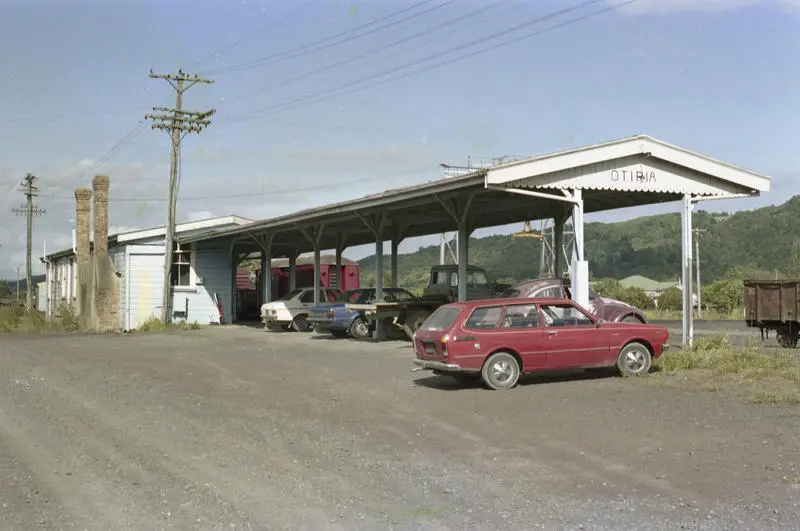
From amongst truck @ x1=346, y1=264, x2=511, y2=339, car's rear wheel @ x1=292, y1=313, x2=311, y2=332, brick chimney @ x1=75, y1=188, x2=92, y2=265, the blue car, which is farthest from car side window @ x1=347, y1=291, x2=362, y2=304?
brick chimney @ x1=75, y1=188, x2=92, y2=265

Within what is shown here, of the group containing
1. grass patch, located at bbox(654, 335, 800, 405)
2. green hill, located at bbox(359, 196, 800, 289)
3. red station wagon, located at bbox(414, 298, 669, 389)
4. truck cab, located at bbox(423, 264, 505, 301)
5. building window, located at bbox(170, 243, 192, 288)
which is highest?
green hill, located at bbox(359, 196, 800, 289)

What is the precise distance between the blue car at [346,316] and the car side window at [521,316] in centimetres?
1213

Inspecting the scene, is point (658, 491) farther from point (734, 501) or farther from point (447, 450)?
point (447, 450)

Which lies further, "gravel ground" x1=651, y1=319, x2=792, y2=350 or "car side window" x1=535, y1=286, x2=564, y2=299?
"car side window" x1=535, y1=286, x2=564, y2=299

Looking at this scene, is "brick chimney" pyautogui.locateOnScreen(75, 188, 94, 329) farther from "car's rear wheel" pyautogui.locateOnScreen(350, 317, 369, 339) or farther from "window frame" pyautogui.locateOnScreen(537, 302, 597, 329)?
"window frame" pyautogui.locateOnScreen(537, 302, 597, 329)

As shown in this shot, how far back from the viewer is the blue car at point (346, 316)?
25.6 meters

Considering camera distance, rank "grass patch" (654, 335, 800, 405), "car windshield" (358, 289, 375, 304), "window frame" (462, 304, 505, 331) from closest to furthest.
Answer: "grass patch" (654, 335, 800, 405), "window frame" (462, 304, 505, 331), "car windshield" (358, 289, 375, 304)

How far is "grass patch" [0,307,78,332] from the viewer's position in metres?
37.0

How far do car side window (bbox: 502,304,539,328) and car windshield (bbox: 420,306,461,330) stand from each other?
82 centimetres

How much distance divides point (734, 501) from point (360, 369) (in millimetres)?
10752

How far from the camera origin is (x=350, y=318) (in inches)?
1010

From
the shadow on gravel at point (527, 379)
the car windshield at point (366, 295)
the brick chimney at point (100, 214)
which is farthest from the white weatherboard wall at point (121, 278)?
the shadow on gravel at point (527, 379)

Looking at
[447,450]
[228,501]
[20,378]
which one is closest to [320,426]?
[447,450]

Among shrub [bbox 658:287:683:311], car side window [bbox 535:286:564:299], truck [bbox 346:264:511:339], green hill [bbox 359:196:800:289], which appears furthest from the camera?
green hill [bbox 359:196:800:289]
